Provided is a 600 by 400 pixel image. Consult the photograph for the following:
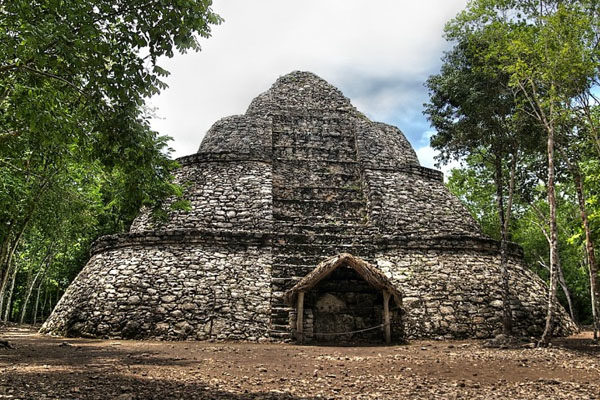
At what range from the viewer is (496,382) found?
18.2 ft

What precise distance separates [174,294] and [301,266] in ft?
10.2

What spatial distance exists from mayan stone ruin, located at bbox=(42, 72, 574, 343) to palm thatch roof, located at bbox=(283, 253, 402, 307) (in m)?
0.03

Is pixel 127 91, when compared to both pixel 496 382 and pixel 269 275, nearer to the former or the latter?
pixel 496 382

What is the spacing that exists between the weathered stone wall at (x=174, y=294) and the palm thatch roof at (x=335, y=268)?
4.84ft

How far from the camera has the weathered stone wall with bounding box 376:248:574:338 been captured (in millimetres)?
10312

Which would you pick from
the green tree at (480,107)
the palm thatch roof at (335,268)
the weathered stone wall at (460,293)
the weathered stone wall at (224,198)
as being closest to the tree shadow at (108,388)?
the palm thatch roof at (335,268)

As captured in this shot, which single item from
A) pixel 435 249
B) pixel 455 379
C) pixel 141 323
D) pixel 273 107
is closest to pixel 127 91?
pixel 455 379

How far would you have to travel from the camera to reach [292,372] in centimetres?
598

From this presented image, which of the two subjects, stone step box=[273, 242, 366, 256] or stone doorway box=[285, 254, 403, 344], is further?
stone step box=[273, 242, 366, 256]

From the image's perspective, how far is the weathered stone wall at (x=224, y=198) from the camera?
1238 cm

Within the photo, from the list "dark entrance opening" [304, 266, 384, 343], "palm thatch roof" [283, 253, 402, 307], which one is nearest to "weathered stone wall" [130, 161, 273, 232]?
"dark entrance opening" [304, 266, 384, 343]

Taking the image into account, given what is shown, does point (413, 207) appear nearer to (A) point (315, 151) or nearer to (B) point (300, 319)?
(A) point (315, 151)

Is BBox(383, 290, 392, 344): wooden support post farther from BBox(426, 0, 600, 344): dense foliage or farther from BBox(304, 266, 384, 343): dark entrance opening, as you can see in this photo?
BBox(426, 0, 600, 344): dense foliage

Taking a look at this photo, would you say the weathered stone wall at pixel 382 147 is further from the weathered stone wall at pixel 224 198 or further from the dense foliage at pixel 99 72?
the dense foliage at pixel 99 72
